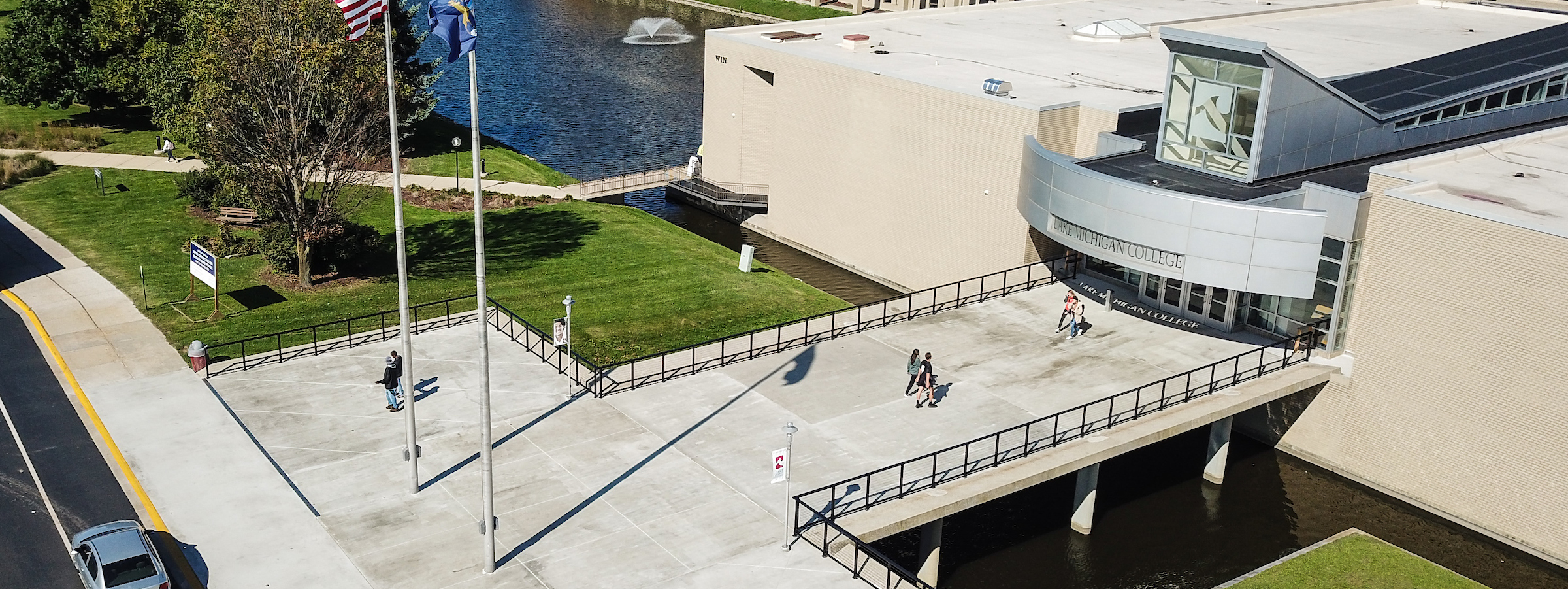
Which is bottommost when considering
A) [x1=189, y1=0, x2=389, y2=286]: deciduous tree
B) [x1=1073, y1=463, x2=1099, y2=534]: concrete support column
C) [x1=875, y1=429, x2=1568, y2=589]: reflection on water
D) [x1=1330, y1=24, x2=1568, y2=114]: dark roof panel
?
[x1=875, y1=429, x2=1568, y2=589]: reflection on water

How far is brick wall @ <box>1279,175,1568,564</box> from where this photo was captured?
93.6 feet

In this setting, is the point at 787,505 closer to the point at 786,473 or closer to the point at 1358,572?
the point at 786,473

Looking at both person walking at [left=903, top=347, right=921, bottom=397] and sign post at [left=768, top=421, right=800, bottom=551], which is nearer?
sign post at [left=768, top=421, right=800, bottom=551]

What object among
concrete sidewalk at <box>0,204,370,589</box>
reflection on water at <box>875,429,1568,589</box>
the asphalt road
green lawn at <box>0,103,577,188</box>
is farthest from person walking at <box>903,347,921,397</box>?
green lawn at <box>0,103,577,188</box>

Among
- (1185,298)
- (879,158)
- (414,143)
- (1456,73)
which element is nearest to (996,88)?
(879,158)

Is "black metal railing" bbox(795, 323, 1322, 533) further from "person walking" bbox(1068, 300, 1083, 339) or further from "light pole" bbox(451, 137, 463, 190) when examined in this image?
"light pole" bbox(451, 137, 463, 190)

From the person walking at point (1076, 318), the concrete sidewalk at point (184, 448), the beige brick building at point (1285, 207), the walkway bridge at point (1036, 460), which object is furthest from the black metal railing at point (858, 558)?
the beige brick building at point (1285, 207)

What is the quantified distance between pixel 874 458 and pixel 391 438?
10.8 meters

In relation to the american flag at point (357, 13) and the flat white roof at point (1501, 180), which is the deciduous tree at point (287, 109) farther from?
the flat white roof at point (1501, 180)

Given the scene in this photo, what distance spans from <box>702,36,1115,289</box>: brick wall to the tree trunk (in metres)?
19.4

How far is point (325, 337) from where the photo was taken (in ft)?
117

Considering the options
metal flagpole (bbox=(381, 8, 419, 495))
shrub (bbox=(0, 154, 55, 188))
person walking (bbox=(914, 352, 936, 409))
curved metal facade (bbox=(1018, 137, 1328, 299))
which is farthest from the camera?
shrub (bbox=(0, 154, 55, 188))

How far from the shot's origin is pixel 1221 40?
1316 inches

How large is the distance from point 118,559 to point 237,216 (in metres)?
27.3
